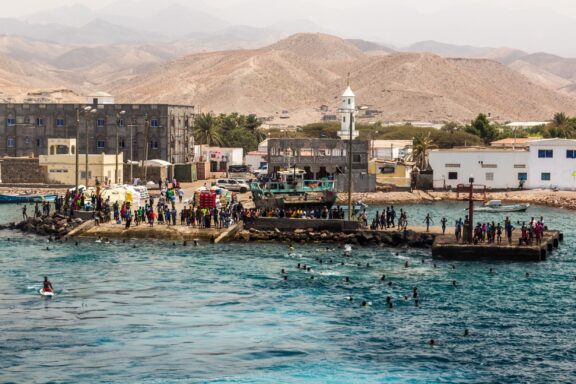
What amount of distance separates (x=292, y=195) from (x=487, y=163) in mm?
36270

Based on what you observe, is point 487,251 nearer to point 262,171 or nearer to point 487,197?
point 487,197

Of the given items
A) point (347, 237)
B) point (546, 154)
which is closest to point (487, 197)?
point (546, 154)

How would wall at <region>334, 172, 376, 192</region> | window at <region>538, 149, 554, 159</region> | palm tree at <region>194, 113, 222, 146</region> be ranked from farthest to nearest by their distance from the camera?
palm tree at <region>194, 113, 222, 146</region> < wall at <region>334, 172, 376, 192</region> < window at <region>538, 149, 554, 159</region>

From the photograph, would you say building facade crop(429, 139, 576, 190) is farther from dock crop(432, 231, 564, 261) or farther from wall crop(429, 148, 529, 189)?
dock crop(432, 231, 564, 261)

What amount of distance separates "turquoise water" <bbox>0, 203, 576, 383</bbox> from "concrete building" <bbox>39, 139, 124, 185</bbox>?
1643 inches

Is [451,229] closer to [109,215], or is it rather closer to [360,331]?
[109,215]

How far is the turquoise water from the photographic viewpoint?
4306 centimetres

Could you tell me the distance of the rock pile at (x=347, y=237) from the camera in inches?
3031

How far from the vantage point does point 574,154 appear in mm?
121750

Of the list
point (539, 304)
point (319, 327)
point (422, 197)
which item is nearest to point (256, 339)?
point (319, 327)

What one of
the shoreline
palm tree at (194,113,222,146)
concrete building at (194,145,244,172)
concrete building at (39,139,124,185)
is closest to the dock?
the shoreline

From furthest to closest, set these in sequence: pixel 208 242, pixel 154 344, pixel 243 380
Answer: pixel 208 242
pixel 154 344
pixel 243 380

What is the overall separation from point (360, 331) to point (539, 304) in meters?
12.6

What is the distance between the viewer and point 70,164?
12106cm
